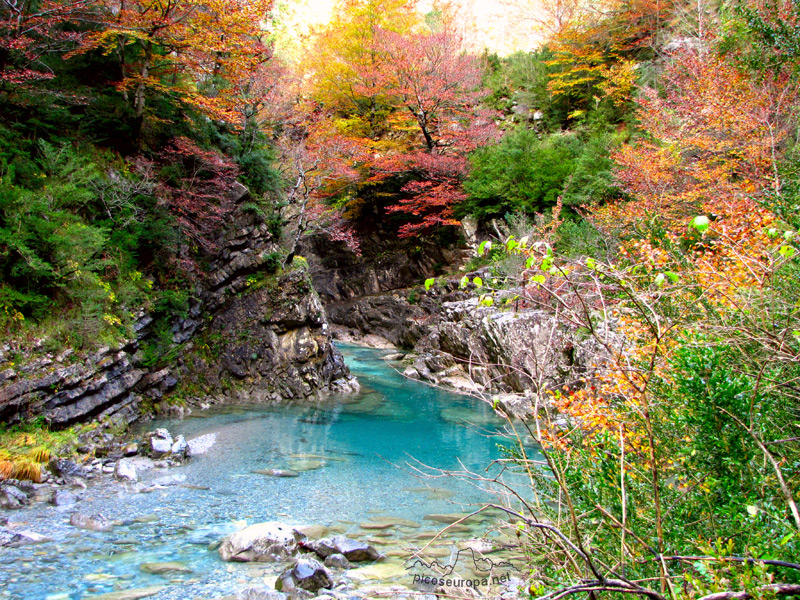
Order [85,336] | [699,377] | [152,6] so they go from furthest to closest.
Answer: [152,6]
[85,336]
[699,377]

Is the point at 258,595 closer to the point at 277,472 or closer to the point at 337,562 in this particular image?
the point at 337,562

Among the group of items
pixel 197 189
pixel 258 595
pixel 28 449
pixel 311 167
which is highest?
pixel 311 167

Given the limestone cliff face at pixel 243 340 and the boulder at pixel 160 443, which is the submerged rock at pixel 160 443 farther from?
the limestone cliff face at pixel 243 340

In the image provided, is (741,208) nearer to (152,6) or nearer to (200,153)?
(200,153)

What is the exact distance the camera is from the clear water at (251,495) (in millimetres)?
4398

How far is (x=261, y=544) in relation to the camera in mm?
4980

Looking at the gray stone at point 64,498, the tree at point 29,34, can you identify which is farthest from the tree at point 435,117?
the gray stone at point 64,498

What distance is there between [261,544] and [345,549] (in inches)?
35.9

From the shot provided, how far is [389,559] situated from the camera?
16.6 ft

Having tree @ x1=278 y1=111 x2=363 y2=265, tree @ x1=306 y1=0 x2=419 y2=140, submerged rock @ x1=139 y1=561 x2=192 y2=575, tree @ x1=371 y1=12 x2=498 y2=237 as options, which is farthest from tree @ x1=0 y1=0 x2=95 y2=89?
tree @ x1=306 y1=0 x2=419 y2=140

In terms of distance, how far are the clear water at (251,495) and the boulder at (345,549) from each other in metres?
0.50

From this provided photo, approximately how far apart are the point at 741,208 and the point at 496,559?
583 cm

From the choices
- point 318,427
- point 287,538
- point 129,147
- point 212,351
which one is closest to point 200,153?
point 129,147

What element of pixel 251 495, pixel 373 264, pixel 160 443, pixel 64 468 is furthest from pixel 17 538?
pixel 373 264
